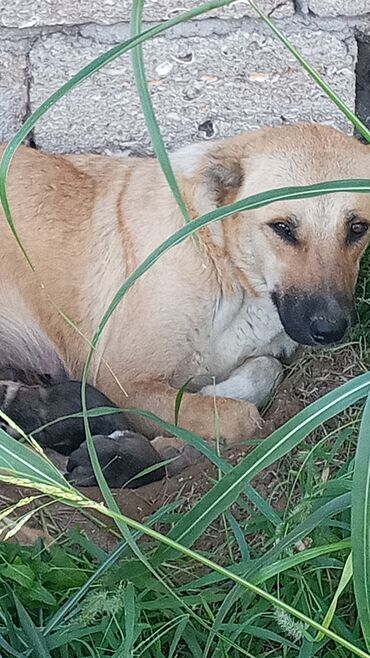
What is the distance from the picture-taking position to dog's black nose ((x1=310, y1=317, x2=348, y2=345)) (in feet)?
9.82

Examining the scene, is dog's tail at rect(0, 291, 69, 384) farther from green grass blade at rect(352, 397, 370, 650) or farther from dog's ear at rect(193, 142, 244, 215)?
green grass blade at rect(352, 397, 370, 650)

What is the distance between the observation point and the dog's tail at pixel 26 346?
3480mm

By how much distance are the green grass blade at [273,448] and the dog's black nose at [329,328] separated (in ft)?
5.07

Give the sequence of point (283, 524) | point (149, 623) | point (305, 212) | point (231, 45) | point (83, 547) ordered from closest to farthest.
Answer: point (283, 524), point (149, 623), point (83, 547), point (305, 212), point (231, 45)

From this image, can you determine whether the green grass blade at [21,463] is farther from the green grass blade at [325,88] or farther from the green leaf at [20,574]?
the green leaf at [20,574]

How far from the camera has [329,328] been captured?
2998mm

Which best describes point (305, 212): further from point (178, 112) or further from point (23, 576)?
point (23, 576)

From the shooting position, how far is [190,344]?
3.35 meters

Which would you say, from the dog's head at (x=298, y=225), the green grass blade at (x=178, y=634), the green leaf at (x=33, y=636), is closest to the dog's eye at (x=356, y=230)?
the dog's head at (x=298, y=225)

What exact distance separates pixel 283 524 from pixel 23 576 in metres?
0.58

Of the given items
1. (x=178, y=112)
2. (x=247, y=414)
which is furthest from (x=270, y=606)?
(x=178, y=112)

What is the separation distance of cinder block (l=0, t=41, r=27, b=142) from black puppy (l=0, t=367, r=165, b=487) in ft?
4.13

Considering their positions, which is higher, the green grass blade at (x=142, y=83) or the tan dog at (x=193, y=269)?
the green grass blade at (x=142, y=83)

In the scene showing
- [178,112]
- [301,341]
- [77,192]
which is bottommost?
[301,341]
